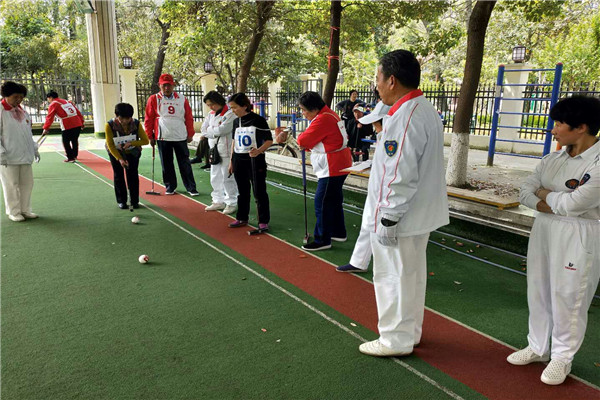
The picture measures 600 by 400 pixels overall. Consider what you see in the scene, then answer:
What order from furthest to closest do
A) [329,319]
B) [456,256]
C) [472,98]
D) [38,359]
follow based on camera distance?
[472,98] → [456,256] → [329,319] → [38,359]

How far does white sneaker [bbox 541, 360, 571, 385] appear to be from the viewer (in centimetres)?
272

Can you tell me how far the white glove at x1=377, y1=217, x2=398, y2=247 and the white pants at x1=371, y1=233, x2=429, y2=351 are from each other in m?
0.07

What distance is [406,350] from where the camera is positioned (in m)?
2.98

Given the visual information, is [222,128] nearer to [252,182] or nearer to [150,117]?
[252,182]

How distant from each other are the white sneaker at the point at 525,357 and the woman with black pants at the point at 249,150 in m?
3.46

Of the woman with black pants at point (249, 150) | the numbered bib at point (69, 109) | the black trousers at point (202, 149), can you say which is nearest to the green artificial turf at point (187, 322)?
the woman with black pants at point (249, 150)

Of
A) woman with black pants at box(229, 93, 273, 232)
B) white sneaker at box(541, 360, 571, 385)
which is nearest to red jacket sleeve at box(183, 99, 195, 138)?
woman with black pants at box(229, 93, 273, 232)

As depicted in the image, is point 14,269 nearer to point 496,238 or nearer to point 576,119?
point 576,119

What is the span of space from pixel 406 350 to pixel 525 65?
418 inches

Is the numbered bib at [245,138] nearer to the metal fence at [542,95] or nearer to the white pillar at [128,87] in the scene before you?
the metal fence at [542,95]

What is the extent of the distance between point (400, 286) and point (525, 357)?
980 millimetres

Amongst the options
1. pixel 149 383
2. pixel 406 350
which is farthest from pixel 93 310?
pixel 406 350

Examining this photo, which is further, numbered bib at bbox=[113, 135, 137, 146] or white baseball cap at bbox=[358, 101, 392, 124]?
numbered bib at bbox=[113, 135, 137, 146]

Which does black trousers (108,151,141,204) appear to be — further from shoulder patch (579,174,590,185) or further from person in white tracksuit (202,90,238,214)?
shoulder patch (579,174,590,185)
